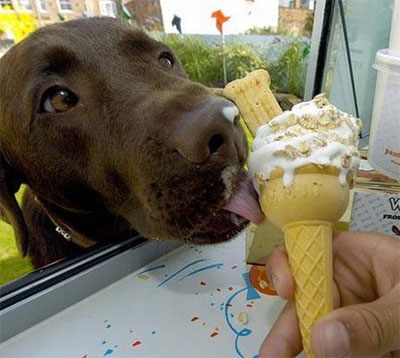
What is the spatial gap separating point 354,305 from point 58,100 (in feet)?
2.46

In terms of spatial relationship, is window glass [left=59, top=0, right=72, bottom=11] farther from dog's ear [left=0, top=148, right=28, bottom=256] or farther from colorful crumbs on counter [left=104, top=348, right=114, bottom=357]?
colorful crumbs on counter [left=104, top=348, right=114, bottom=357]

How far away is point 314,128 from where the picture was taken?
0.62 m

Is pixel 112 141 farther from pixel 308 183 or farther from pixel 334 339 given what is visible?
pixel 334 339

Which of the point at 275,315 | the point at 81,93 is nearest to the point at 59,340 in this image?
the point at 275,315

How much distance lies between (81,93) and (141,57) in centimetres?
18

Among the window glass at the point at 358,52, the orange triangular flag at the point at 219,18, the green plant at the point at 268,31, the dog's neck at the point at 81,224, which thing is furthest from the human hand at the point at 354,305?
the orange triangular flag at the point at 219,18

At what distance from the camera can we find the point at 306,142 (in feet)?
1.93

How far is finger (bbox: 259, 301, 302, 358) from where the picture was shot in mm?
657

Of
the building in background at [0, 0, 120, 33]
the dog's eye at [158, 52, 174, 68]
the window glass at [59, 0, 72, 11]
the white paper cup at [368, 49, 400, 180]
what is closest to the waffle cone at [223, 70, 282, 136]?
Answer: the dog's eye at [158, 52, 174, 68]

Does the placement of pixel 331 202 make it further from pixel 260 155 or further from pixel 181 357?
pixel 181 357

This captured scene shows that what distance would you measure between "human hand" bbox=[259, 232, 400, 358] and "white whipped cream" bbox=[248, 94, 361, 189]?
0.60 ft

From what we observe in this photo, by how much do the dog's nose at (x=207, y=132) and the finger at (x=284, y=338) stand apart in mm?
305

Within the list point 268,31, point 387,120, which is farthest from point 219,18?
point 387,120

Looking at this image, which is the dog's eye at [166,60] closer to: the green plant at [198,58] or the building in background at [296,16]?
the green plant at [198,58]
